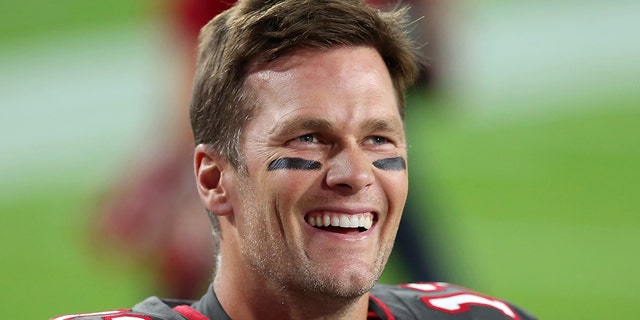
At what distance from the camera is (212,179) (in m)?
2.66

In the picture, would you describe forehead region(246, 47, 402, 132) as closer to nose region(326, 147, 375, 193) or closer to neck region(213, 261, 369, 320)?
nose region(326, 147, 375, 193)

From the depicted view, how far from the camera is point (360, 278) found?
2453 mm

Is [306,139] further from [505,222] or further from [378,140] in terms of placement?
[505,222]

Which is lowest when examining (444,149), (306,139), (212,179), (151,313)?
(151,313)

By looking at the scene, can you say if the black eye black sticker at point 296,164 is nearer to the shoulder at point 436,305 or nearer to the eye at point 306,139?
the eye at point 306,139

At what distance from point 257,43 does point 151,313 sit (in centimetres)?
64

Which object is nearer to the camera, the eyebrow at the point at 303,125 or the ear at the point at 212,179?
the eyebrow at the point at 303,125

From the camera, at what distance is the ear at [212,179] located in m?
2.61

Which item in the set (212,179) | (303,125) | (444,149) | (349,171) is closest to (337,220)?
(349,171)

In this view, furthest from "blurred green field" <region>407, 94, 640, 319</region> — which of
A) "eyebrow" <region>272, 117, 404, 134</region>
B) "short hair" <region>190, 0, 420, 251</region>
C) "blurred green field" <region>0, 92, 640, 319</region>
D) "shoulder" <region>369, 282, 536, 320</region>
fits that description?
"eyebrow" <region>272, 117, 404, 134</region>

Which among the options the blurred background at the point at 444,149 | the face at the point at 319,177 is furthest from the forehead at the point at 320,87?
the blurred background at the point at 444,149

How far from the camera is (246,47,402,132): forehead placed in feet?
8.13

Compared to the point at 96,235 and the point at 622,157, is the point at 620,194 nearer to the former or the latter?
the point at 622,157

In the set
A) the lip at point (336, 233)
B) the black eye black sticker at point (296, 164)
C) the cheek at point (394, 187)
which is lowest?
the lip at point (336, 233)
